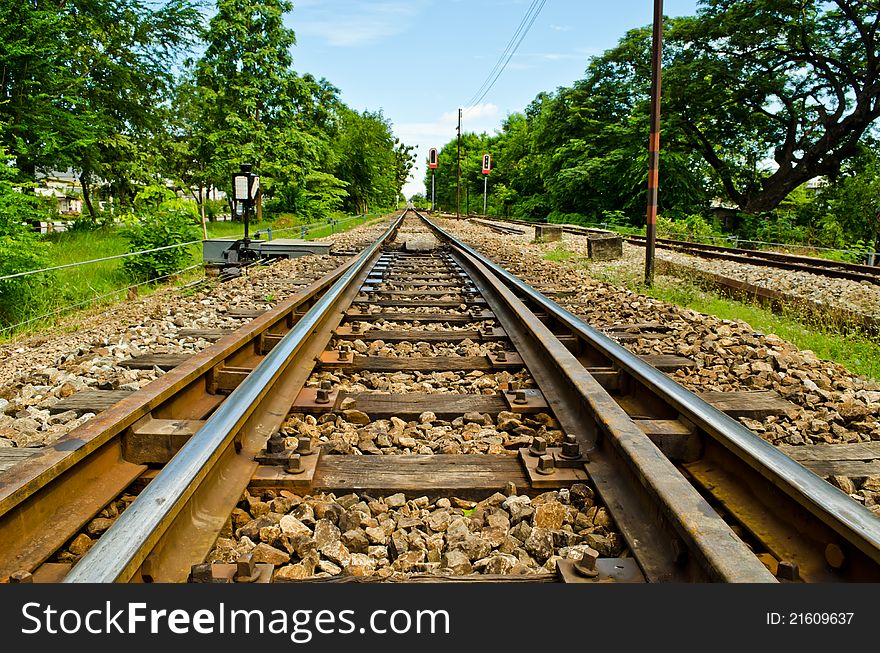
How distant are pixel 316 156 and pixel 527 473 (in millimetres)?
27607

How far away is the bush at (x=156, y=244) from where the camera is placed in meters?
10.4

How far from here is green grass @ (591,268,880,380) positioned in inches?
183

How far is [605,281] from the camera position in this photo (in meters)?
8.38

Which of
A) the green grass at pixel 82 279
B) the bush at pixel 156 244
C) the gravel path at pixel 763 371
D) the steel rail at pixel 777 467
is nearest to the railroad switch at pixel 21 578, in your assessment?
the steel rail at pixel 777 467

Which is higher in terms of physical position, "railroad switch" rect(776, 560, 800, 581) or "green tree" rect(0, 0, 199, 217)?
"green tree" rect(0, 0, 199, 217)

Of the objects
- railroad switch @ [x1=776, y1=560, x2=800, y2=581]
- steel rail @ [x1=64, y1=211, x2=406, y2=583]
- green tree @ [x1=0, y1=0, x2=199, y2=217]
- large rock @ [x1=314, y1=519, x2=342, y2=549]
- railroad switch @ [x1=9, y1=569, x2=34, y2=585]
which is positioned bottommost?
large rock @ [x1=314, y1=519, x2=342, y2=549]

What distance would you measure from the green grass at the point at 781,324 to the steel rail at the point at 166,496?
3.78m

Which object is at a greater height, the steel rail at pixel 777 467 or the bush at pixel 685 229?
the bush at pixel 685 229

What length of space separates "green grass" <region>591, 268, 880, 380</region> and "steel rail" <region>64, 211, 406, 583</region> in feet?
12.4

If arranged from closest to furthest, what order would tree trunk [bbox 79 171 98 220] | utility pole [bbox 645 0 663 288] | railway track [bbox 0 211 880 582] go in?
railway track [bbox 0 211 880 582], utility pole [bbox 645 0 663 288], tree trunk [bbox 79 171 98 220]

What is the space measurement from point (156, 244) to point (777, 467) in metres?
10.8

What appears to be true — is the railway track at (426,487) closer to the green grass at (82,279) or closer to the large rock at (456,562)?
the large rock at (456,562)

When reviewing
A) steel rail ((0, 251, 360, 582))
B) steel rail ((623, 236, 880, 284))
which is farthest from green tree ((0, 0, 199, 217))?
steel rail ((623, 236, 880, 284))

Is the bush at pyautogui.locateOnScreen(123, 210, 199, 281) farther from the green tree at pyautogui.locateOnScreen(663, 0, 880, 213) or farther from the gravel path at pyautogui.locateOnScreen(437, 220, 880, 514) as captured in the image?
the green tree at pyautogui.locateOnScreen(663, 0, 880, 213)
